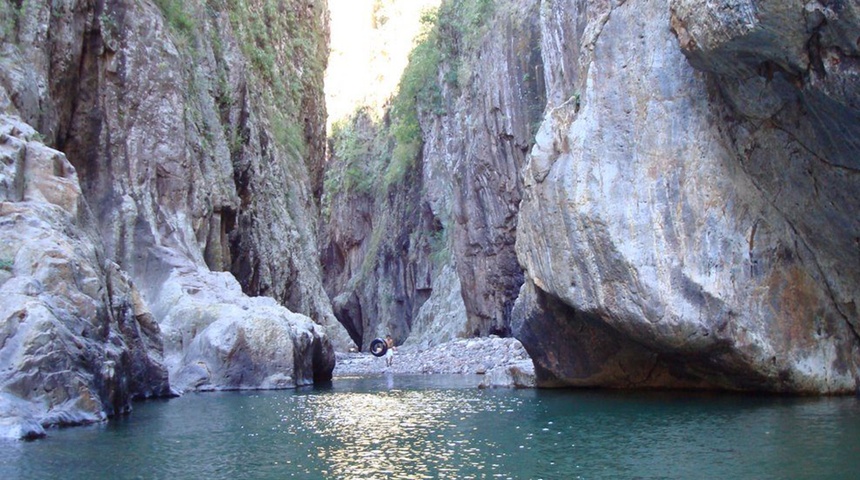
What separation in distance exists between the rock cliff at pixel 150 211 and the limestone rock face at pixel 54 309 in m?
0.03

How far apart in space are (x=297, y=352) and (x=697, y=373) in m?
10.1

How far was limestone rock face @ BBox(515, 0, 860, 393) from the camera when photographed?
1395cm

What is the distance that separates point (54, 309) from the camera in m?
12.8

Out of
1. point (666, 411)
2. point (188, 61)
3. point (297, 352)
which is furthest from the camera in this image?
point (188, 61)

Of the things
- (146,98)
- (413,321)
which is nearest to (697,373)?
(146,98)

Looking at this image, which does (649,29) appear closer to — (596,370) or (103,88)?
(596,370)

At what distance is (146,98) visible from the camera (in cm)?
2691

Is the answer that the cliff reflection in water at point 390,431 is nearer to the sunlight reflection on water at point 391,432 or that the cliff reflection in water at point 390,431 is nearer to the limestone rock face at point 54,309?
the sunlight reflection on water at point 391,432

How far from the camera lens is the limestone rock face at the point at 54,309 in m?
11.9

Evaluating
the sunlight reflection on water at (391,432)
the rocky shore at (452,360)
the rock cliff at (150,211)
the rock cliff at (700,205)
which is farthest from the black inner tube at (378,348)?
the rock cliff at (700,205)

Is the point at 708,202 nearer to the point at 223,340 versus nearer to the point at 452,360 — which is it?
the point at 223,340

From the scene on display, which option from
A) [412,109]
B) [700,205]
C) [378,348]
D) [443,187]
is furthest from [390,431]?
[412,109]

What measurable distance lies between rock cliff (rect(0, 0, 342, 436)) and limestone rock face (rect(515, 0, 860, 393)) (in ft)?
26.9

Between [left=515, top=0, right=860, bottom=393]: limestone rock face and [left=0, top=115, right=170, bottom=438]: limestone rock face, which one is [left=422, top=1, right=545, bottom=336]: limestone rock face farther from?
[left=0, top=115, right=170, bottom=438]: limestone rock face
